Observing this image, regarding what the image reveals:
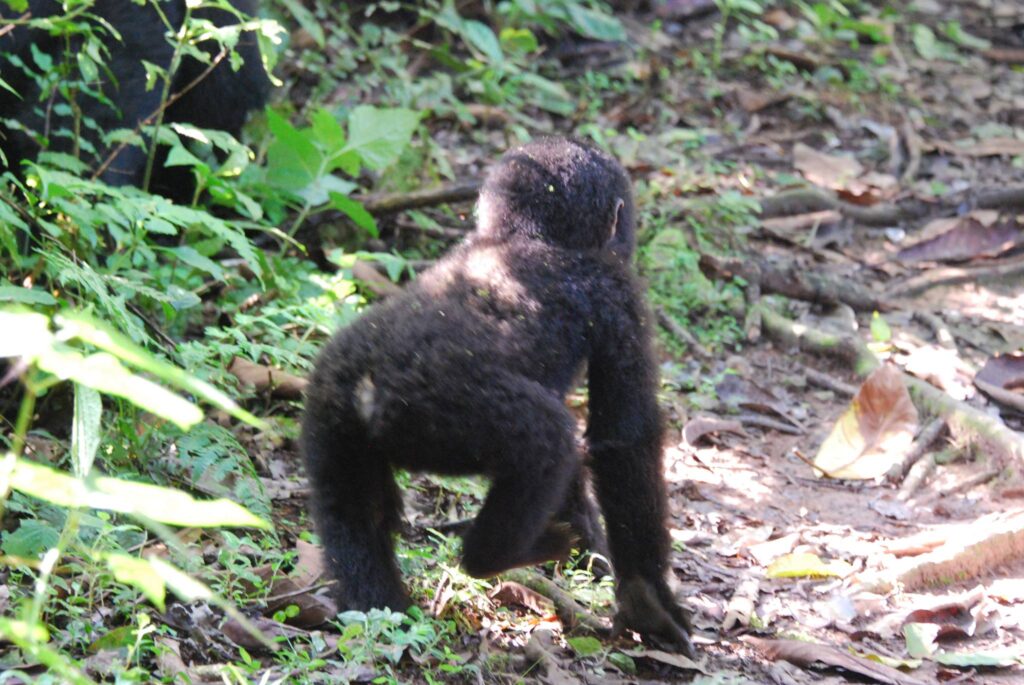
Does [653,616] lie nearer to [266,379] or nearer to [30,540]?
[30,540]

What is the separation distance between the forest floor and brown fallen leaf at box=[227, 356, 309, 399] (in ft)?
0.91

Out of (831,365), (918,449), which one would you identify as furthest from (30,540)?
(831,365)

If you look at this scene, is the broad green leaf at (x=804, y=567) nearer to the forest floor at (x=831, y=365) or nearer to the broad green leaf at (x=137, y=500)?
the forest floor at (x=831, y=365)

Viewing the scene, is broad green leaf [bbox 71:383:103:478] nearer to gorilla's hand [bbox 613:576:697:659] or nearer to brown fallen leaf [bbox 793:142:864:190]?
gorilla's hand [bbox 613:576:697:659]

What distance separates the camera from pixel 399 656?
2.71m

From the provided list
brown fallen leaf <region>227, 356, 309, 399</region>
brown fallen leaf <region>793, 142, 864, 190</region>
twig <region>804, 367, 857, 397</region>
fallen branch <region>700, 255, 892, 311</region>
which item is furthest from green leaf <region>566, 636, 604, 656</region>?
brown fallen leaf <region>793, 142, 864, 190</region>

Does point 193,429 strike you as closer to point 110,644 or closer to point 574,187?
point 110,644

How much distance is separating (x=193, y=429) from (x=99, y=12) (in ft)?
7.43

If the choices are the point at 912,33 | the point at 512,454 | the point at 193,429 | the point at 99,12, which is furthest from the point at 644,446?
the point at 912,33

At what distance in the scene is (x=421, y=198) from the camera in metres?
5.55

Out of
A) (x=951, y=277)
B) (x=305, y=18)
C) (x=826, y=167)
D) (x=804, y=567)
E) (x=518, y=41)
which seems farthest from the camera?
(x=518, y=41)

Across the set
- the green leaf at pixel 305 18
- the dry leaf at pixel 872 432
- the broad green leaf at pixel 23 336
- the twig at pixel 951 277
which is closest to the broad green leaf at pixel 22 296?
the broad green leaf at pixel 23 336

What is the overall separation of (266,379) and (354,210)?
1183 millimetres

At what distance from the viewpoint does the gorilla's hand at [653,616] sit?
3.15 m
